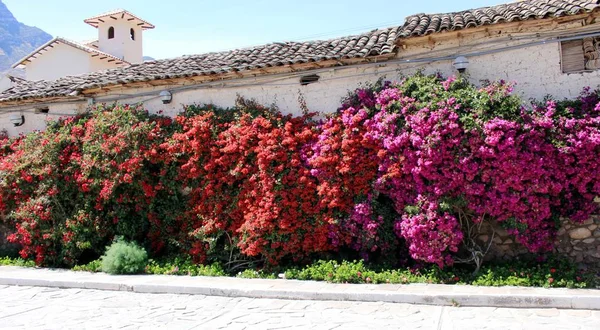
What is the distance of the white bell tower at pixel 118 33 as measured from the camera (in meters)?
34.8

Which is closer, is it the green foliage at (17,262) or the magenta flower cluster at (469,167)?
the magenta flower cluster at (469,167)

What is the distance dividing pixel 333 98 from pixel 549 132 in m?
4.09

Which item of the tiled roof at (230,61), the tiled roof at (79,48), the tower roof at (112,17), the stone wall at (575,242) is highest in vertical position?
the tower roof at (112,17)

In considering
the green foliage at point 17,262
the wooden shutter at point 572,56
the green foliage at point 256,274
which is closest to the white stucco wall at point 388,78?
the wooden shutter at point 572,56

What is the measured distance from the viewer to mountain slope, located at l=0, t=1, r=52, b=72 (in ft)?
541

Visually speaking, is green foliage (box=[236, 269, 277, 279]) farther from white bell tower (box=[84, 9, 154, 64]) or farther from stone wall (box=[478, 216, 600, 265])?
white bell tower (box=[84, 9, 154, 64])

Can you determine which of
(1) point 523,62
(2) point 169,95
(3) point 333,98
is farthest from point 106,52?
(1) point 523,62

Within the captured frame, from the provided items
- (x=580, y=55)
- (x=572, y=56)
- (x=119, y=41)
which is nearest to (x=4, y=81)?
(x=119, y=41)

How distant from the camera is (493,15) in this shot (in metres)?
9.08

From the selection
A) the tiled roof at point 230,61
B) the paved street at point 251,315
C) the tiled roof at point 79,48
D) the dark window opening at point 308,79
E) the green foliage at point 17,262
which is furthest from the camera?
the tiled roof at point 79,48

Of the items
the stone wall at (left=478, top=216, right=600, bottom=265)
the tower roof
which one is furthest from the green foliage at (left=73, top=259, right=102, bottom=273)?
the tower roof

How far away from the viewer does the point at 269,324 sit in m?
6.73

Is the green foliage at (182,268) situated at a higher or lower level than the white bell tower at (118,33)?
lower

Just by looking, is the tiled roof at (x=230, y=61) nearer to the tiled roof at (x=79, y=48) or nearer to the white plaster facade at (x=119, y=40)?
the tiled roof at (x=79, y=48)
